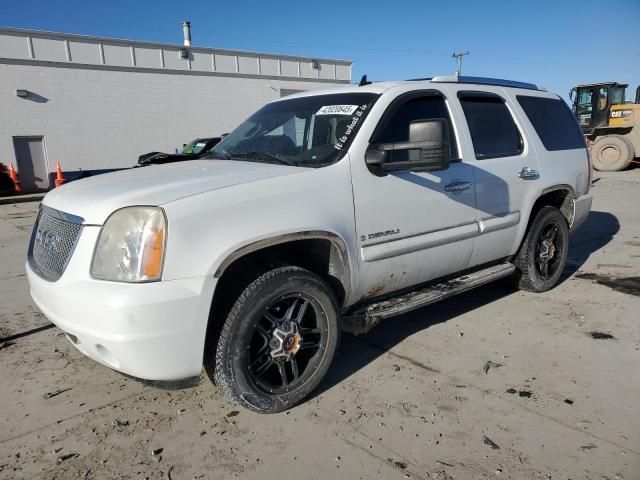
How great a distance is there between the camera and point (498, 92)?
4422 millimetres

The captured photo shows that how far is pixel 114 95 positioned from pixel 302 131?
17.5m

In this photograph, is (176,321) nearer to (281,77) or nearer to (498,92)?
(498,92)

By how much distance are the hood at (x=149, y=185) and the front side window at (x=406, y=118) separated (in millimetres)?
750

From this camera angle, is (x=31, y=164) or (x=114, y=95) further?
(x=114, y=95)

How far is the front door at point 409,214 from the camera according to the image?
3.15 metres

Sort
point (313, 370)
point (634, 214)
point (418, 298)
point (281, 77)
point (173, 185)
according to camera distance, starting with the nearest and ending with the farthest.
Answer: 1. point (173, 185)
2. point (313, 370)
3. point (418, 298)
4. point (634, 214)
5. point (281, 77)

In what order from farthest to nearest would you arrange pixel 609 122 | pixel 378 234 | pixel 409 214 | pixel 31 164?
pixel 609 122, pixel 31 164, pixel 409 214, pixel 378 234

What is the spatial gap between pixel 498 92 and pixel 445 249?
1725mm

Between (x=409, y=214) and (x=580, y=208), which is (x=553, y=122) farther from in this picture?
(x=409, y=214)

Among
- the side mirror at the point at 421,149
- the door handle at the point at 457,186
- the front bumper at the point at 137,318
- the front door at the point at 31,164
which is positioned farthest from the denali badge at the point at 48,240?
the front door at the point at 31,164

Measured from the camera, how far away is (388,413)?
290 centimetres

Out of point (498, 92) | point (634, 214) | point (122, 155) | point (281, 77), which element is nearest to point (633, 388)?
point (498, 92)

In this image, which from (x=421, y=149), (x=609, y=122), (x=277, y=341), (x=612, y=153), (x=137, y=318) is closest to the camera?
(x=137, y=318)

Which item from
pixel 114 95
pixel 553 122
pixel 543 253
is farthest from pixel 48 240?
pixel 114 95
